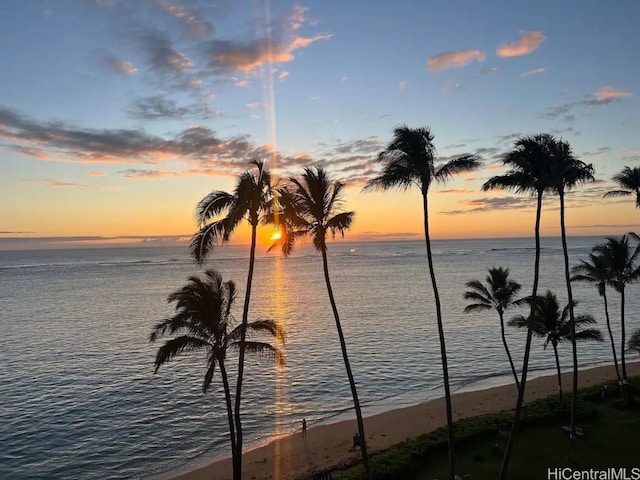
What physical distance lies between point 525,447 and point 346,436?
11421mm

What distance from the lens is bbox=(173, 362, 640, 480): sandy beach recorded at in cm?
2727

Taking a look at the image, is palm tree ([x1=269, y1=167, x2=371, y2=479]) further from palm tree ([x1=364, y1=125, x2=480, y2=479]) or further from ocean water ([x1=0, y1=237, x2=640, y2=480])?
ocean water ([x1=0, y1=237, x2=640, y2=480])

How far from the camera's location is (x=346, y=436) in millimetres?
31766

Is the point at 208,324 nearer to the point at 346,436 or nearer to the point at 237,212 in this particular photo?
the point at 237,212

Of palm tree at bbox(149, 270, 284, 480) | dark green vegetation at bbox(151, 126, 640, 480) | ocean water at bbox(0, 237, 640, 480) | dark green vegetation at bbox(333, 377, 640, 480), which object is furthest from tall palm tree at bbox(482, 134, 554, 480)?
ocean water at bbox(0, 237, 640, 480)

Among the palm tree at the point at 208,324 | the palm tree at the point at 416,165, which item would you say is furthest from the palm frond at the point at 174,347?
the palm tree at the point at 416,165

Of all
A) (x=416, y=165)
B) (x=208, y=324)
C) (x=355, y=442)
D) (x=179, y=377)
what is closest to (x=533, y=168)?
(x=416, y=165)

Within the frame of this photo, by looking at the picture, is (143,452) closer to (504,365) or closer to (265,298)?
(504,365)

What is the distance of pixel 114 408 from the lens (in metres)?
39.0

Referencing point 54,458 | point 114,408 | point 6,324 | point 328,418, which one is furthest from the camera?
point 6,324

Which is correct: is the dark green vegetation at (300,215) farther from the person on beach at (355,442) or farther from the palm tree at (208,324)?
the person on beach at (355,442)

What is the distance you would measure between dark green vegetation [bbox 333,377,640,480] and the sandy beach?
148 inches

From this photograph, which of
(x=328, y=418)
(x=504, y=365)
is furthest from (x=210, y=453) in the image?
(x=504, y=365)

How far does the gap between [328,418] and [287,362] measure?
1755 centimetres
